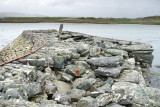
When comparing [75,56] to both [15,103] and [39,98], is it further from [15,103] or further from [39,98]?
[15,103]

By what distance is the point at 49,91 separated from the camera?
602cm

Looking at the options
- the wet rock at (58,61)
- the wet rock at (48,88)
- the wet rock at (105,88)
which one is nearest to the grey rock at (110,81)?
the wet rock at (105,88)

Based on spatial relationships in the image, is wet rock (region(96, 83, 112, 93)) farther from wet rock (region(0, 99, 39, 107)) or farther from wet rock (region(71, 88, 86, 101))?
wet rock (region(0, 99, 39, 107))

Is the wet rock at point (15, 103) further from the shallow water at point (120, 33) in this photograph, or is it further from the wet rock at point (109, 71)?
the shallow water at point (120, 33)

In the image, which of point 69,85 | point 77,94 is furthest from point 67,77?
point 77,94

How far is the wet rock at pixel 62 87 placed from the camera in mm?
6738

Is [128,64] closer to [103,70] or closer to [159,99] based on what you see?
[103,70]

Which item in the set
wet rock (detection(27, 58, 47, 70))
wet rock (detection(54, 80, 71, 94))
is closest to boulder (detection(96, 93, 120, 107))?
wet rock (detection(54, 80, 71, 94))

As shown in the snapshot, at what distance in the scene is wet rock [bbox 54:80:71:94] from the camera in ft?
22.1

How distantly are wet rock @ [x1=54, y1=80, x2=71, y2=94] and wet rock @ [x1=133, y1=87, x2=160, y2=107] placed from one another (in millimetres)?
2461

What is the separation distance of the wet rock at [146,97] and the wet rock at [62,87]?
2.46 metres

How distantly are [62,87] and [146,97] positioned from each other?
9.83 feet

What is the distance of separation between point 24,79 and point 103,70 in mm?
3386

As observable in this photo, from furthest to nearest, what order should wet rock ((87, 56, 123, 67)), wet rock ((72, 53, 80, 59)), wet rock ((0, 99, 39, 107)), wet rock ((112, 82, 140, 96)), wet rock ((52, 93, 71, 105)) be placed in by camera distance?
wet rock ((72, 53, 80, 59)) → wet rock ((87, 56, 123, 67)) → wet rock ((112, 82, 140, 96)) → wet rock ((52, 93, 71, 105)) → wet rock ((0, 99, 39, 107))
